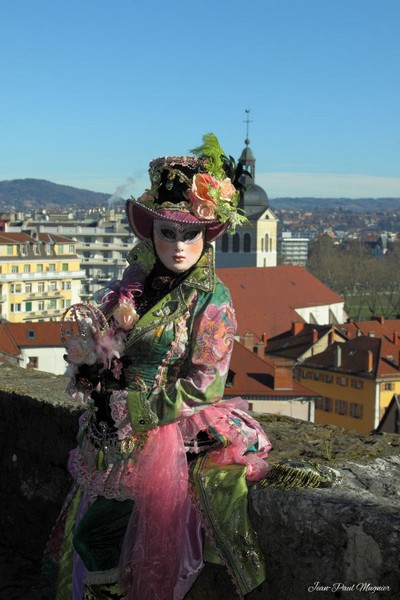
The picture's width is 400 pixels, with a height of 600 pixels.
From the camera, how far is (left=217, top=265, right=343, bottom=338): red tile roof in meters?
59.7

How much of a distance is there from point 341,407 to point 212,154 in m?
39.3

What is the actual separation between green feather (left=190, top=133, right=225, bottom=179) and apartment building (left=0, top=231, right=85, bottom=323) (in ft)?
183

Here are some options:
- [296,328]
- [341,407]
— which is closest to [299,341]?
[296,328]

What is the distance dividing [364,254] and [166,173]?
11648 cm

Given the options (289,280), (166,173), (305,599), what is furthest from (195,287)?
(289,280)

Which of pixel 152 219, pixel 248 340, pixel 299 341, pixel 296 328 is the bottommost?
pixel 299 341

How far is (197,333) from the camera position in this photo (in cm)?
335

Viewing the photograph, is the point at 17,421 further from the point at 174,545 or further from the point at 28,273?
the point at 28,273

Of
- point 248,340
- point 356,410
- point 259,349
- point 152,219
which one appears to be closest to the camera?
point 152,219

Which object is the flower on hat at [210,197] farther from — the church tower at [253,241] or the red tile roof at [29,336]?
the church tower at [253,241]

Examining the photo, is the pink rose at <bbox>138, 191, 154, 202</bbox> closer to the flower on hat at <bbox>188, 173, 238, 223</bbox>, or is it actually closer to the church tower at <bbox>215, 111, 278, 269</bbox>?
the flower on hat at <bbox>188, 173, 238, 223</bbox>

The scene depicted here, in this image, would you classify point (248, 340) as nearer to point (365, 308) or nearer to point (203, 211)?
point (203, 211)

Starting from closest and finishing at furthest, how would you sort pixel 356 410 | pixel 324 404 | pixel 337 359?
pixel 356 410 → pixel 324 404 → pixel 337 359

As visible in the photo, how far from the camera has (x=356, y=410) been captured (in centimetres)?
4141
